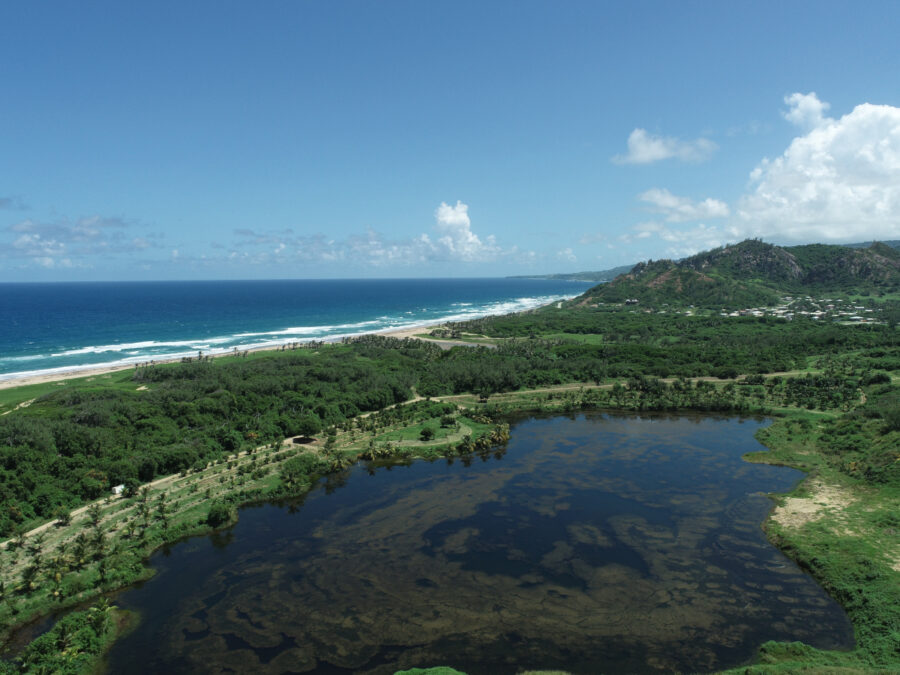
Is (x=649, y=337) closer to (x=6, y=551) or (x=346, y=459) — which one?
(x=346, y=459)

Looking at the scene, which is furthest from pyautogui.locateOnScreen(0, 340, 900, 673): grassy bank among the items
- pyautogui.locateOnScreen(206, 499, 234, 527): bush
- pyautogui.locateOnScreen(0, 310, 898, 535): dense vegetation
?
pyautogui.locateOnScreen(0, 310, 898, 535): dense vegetation

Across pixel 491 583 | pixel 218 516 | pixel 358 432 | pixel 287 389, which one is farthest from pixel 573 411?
pixel 218 516

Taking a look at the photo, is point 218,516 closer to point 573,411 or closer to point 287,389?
point 287,389

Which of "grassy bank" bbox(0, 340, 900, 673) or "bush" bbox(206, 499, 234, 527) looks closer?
"grassy bank" bbox(0, 340, 900, 673)

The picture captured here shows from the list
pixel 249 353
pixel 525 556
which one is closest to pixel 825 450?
pixel 525 556

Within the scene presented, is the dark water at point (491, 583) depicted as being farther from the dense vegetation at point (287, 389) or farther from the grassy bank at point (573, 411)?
the dense vegetation at point (287, 389)

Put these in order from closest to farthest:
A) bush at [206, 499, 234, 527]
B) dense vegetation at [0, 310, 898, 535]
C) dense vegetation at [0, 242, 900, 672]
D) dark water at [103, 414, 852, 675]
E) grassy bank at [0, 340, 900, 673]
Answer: dark water at [103, 414, 852, 675] → grassy bank at [0, 340, 900, 673] → dense vegetation at [0, 242, 900, 672] → bush at [206, 499, 234, 527] → dense vegetation at [0, 310, 898, 535]

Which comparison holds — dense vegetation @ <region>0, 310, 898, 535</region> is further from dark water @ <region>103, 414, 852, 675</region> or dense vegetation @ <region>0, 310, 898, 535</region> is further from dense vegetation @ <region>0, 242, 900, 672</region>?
dark water @ <region>103, 414, 852, 675</region>

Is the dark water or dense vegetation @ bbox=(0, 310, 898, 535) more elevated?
dense vegetation @ bbox=(0, 310, 898, 535)

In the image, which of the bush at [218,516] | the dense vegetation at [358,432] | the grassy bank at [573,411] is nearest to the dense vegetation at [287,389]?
the dense vegetation at [358,432]
